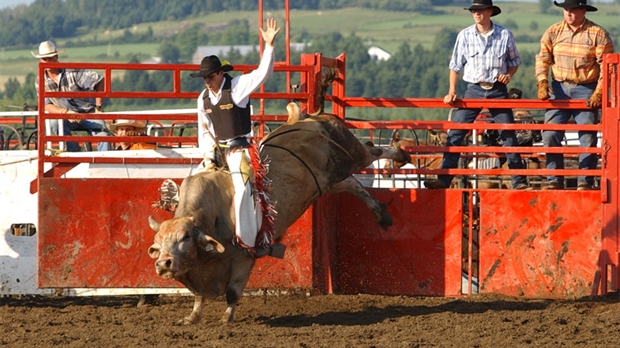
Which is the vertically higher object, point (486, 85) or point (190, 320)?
point (486, 85)

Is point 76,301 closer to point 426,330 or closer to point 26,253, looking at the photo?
point 26,253

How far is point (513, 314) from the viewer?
8516 millimetres

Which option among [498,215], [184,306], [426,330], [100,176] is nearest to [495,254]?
[498,215]

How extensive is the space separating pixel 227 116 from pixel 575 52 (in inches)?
134

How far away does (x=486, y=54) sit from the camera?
33.1 feet

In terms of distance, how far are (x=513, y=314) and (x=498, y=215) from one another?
1.49 metres

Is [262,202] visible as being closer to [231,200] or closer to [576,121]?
[231,200]

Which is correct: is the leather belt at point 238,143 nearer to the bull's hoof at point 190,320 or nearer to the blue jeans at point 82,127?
the bull's hoof at point 190,320

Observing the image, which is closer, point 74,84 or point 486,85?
point 486,85

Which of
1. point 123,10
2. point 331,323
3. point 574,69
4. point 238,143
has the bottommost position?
point 331,323

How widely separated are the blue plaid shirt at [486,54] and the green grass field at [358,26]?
7785 centimetres

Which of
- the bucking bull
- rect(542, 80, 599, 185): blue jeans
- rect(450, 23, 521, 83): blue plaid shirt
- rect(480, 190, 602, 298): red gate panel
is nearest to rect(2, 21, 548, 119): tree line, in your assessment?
rect(450, 23, 521, 83): blue plaid shirt

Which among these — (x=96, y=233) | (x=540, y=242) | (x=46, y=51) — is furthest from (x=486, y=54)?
(x=46, y=51)

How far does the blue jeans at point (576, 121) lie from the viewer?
9773 mm
